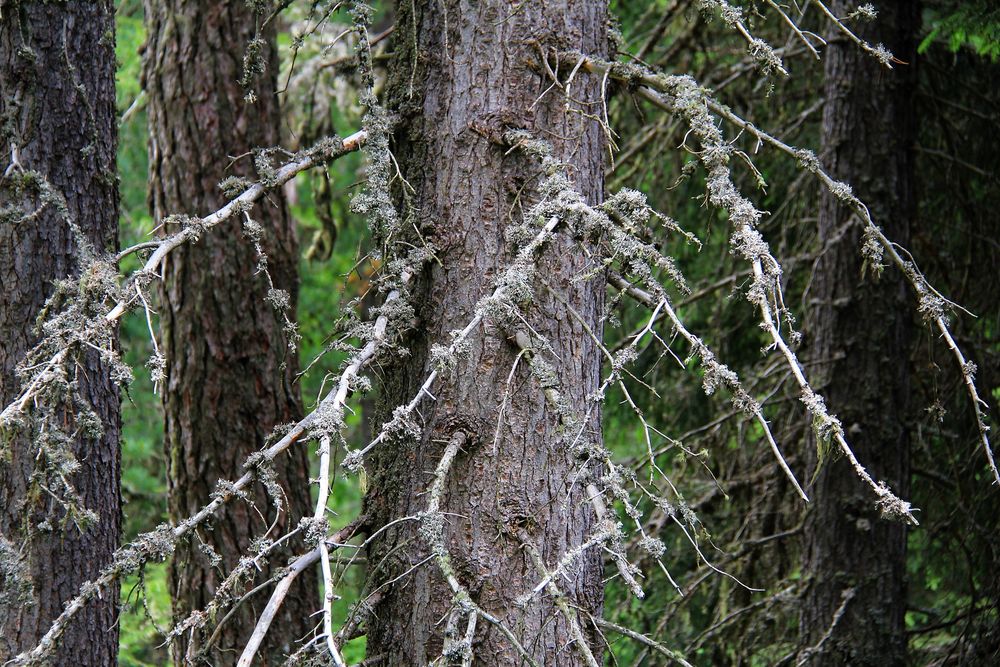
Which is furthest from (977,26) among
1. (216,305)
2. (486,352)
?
(216,305)

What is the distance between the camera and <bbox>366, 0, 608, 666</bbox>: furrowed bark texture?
267 centimetres

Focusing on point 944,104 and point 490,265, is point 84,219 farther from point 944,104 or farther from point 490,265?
point 944,104

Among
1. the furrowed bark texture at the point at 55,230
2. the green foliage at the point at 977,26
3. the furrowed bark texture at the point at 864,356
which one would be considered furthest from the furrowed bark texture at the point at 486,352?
the furrowed bark texture at the point at 864,356

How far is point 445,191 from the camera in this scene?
288cm

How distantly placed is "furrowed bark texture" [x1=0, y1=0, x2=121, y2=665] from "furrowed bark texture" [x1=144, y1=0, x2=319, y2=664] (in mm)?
Answer: 1238

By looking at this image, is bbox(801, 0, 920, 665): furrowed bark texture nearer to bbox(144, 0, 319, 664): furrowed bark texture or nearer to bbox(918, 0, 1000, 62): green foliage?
bbox(918, 0, 1000, 62): green foliage

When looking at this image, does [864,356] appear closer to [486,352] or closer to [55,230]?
[486,352]

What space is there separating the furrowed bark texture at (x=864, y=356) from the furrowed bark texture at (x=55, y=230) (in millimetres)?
3410

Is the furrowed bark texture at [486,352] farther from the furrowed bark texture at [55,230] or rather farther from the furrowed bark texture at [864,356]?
the furrowed bark texture at [864,356]

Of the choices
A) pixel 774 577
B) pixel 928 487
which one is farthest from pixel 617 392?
pixel 928 487

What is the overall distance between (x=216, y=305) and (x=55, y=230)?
4.96ft

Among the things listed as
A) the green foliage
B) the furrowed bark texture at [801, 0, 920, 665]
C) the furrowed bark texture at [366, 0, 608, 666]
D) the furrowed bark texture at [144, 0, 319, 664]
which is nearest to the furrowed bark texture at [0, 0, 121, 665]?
the furrowed bark texture at [144, 0, 319, 664]

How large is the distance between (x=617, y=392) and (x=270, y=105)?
281 centimetres

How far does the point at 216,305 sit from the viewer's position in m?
5.36
